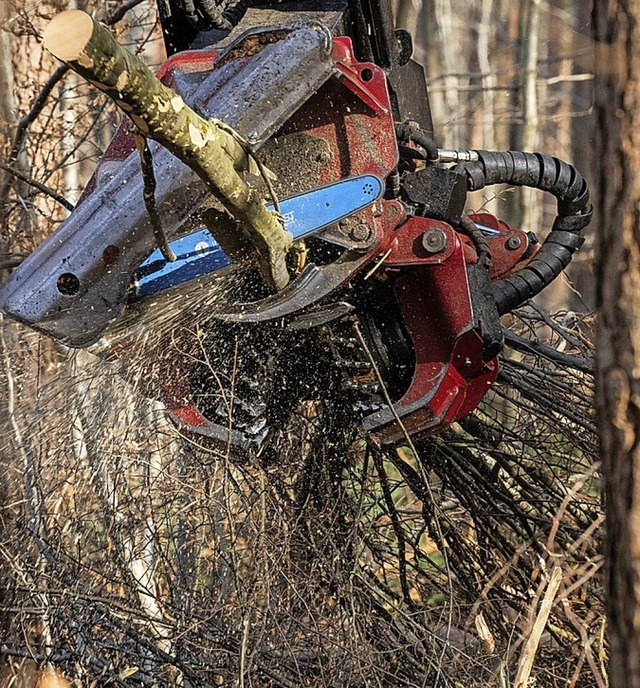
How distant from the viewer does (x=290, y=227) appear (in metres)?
3.33

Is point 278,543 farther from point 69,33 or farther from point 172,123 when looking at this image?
point 69,33

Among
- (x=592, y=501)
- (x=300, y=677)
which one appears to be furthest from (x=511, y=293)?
(x=300, y=677)

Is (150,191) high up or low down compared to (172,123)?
down

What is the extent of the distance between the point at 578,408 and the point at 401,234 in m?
1.46

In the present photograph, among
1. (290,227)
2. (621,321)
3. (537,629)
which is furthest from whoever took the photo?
(290,227)

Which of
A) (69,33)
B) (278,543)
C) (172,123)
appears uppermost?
(69,33)

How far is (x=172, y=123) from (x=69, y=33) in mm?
401

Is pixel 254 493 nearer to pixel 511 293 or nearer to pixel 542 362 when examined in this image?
pixel 511 293

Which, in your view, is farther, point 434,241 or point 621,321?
point 434,241

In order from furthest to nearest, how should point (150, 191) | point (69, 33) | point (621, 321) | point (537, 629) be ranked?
point (150, 191)
point (537, 629)
point (69, 33)
point (621, 321)

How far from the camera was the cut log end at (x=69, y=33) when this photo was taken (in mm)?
2184

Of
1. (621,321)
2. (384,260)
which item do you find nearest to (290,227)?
(384,260)

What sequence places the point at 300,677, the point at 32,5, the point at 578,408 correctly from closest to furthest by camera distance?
the point at 300,677 < the point at 578,408 < the point at 32,5

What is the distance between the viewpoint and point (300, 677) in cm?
323
